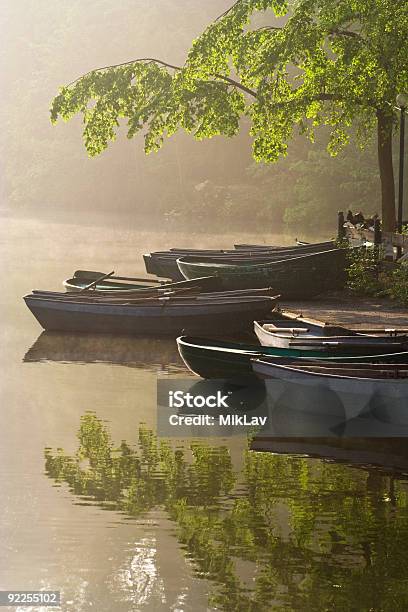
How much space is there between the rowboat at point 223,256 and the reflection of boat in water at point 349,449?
16.0 metres

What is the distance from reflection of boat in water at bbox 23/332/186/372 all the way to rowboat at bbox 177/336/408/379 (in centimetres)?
399

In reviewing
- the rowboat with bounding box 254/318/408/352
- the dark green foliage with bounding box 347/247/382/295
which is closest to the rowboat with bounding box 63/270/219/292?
the dark green foliage with bounding box 347/247/382/295

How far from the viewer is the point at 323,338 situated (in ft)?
61.7

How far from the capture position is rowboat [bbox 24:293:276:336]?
83.6ft

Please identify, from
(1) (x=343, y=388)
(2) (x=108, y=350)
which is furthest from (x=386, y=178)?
(1) (x=343, y=388)

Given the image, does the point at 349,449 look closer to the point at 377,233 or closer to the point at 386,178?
the point at 377,233

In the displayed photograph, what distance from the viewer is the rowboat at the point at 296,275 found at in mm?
29234

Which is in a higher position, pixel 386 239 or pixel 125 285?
pixel 386 239

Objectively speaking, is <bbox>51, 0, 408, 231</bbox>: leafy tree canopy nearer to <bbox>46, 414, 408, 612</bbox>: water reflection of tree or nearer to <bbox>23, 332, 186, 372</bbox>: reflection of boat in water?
<bbox>23, 332, 186, 372</bbox>: reflection of boat in water

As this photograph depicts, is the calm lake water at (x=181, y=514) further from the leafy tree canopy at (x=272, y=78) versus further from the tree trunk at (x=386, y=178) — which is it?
the tree trunk at (x=386, y=178)

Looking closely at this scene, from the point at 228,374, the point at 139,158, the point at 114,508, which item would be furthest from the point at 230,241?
the point at 139,158

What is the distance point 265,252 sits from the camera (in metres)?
34.8

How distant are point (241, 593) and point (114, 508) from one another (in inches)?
116

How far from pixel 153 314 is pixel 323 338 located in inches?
312
